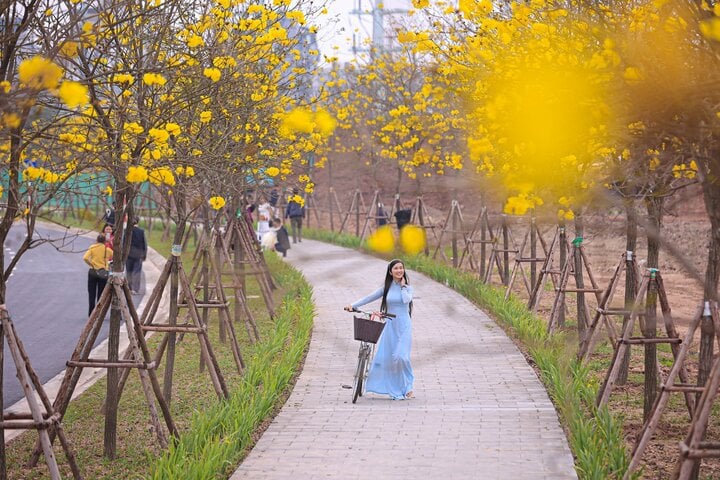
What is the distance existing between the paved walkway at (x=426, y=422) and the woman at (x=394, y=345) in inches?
6.6

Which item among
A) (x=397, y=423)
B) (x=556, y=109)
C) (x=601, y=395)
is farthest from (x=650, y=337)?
(x=556, y=109)

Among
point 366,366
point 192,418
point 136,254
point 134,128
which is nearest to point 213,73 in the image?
point 134,128

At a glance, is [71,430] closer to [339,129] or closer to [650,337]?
[650,337]

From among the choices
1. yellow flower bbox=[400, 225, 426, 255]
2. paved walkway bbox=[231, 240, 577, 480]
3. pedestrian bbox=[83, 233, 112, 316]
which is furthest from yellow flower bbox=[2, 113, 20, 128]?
pedestrian bbox=[83, 233, 112, 316]

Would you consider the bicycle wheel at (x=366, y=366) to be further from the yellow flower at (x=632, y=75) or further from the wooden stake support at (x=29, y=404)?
the yellow flower at (x=632, y=75)

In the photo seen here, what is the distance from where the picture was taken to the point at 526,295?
20.6 m

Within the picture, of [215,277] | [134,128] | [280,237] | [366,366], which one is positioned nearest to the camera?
[134,128]

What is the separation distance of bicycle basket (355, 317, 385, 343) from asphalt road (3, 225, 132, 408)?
286 centimetres

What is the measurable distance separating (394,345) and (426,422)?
1920 mm

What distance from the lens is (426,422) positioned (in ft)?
31.9

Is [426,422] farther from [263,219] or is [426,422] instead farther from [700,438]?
[263,219]

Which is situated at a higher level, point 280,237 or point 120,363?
point 120,363

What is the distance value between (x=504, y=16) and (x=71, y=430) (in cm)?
527

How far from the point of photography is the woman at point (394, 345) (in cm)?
1116
